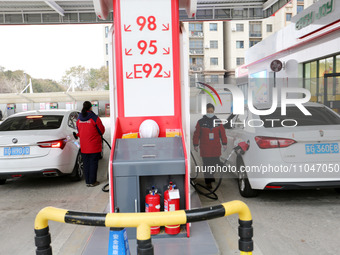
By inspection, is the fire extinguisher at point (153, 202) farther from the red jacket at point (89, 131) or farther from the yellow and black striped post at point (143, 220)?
the red jacket at point (89, 131)

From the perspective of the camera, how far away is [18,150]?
6.29 m

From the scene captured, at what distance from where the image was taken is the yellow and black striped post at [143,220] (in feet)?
6.26

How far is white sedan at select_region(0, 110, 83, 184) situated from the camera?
247 inches

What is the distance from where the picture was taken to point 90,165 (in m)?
6.75

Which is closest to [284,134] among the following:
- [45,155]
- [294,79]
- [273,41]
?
[45,155]

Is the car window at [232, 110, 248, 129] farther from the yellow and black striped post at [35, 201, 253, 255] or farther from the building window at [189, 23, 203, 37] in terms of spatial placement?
the building window at [189, 23, 203, 37]

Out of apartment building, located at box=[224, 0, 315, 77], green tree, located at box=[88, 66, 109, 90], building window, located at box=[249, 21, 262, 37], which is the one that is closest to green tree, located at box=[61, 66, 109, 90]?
green tree, located at box=[88, 66, 109, 90]

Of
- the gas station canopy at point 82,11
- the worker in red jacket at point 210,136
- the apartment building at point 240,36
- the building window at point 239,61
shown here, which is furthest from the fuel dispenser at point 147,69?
the building window at point 239,61

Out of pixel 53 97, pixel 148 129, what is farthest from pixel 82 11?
pixel 53 97

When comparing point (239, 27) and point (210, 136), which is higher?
point (239, 27)

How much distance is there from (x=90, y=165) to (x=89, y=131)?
695mm

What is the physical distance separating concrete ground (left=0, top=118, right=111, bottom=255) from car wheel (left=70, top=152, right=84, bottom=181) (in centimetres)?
11

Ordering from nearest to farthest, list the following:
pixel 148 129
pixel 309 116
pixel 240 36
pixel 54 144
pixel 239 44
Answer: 1. pixel 148 129
2. pixel 309 116
3. pixel 54 144
4. pixel 240 36
5. pixel 239 44

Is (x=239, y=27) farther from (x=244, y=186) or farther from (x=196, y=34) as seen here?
(x=244, y=186)
